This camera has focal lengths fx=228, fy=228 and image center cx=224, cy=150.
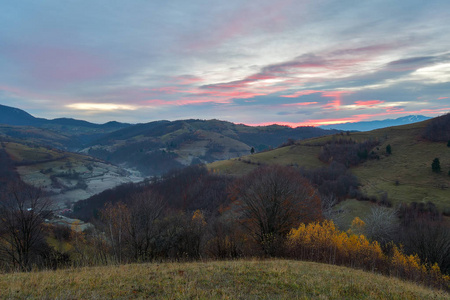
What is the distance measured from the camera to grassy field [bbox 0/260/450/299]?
886cm

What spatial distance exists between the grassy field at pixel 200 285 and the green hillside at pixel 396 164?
237 ft

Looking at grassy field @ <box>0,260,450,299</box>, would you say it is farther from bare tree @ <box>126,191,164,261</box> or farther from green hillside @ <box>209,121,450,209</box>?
green hillside @ <box>209,121,450,209</box>

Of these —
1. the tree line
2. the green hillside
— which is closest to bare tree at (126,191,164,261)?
the tree line

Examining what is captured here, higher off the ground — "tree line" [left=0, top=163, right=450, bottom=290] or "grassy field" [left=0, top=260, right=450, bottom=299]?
"grassy field" [left=0, top=260, right=450, bottom=299]

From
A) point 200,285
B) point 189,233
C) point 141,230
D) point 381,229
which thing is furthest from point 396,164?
point 200,285

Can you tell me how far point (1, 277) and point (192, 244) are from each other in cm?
1523

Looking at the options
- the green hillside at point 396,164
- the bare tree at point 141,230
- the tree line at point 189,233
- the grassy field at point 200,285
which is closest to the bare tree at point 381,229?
the tree line at point 189,233

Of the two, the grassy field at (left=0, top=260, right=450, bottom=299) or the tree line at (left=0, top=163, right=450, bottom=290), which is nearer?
the grassy field at (left=0, top=260, right=450, bottom=299)

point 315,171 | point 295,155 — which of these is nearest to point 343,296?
point 315,171

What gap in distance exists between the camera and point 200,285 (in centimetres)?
1001

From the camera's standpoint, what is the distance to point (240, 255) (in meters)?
20.1

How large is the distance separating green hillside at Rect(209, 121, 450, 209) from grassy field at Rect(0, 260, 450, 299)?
72382 mm

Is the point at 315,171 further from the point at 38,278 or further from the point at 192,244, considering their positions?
the point at 38,278

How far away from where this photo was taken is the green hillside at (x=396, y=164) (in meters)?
72.7
